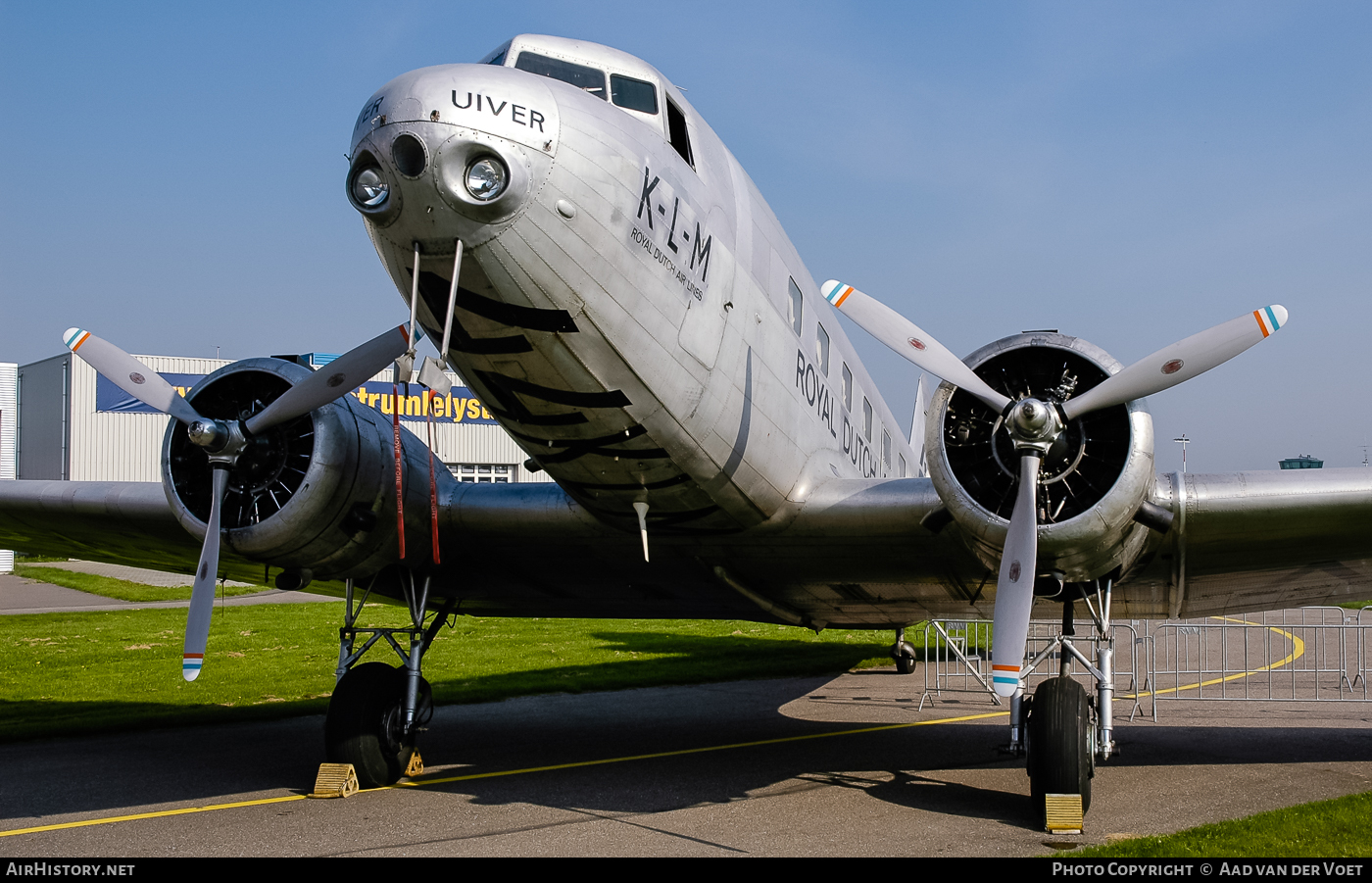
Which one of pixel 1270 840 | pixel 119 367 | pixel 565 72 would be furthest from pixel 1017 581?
Answer: pixel 119 367

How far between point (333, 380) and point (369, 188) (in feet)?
9.01

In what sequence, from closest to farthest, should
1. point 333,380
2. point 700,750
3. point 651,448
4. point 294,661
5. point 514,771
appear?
→ point 651,448 < point 333,380 < point 514,771 < point 700,750 < point 294,661

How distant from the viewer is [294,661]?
1939cm

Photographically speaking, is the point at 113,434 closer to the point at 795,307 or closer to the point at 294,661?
the point at 294,661

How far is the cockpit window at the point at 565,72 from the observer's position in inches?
242

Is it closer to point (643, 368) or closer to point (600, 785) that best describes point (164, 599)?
point (600, 785)

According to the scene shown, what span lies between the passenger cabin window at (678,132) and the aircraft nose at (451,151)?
4.66 feet

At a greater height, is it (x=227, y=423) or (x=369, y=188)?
(x=369, y=188)

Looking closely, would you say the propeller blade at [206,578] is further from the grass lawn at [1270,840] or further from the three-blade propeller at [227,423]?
the grass lawn at [1270,840]

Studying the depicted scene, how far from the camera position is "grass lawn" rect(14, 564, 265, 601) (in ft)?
108

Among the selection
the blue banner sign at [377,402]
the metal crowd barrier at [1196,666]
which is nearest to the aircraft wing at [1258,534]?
the metal crowd barrier at [1196,666]

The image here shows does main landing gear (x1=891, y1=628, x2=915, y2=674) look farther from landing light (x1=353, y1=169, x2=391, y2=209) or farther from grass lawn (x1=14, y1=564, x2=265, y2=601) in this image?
grass lawn (x1=14, y1=564, x2=265, y2=601)

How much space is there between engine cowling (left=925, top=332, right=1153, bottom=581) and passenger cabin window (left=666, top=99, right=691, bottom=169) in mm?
2281

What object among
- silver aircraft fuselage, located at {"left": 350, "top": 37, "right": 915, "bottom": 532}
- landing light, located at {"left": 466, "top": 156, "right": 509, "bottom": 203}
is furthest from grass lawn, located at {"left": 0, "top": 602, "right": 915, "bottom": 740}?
landing light, located at {"left": 466, "top": 156, "right": 509, "bottom": 203}
